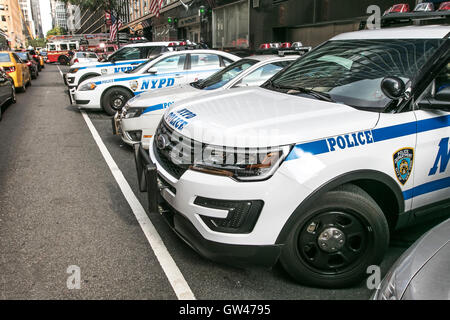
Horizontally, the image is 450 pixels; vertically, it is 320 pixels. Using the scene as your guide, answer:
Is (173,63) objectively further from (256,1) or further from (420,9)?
(256,1)

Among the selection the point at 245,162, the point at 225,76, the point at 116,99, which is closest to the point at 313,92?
the point at 245,162

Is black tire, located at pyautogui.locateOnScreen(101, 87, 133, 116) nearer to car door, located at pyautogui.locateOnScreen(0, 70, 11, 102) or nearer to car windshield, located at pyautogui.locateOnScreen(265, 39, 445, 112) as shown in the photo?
car door, located at pyautogui.locateOnScreen(0, 70, 11, 102)

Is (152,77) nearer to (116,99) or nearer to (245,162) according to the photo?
(116,99)

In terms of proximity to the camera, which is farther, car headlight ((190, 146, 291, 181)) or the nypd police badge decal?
the nypd police badge decal

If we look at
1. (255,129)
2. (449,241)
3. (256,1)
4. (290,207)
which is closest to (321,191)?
(290,207)

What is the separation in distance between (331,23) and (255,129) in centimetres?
1312

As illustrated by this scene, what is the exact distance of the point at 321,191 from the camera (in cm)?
245

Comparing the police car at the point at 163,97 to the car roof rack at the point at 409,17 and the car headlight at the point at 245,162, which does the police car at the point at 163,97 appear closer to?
the car roof rack at the point at 409,17

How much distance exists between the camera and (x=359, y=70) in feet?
10.3

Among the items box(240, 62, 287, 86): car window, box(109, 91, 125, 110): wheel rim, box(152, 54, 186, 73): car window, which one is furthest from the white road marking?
box(109, 91, 125, 110): wheel rim

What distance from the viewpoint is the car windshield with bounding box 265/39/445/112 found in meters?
2.89

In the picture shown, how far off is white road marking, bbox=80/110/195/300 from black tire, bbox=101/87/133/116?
3972 mm

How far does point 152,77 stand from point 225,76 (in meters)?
3.10

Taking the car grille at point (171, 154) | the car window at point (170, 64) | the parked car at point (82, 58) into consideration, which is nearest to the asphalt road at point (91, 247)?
the car grille at point (171, 154)
